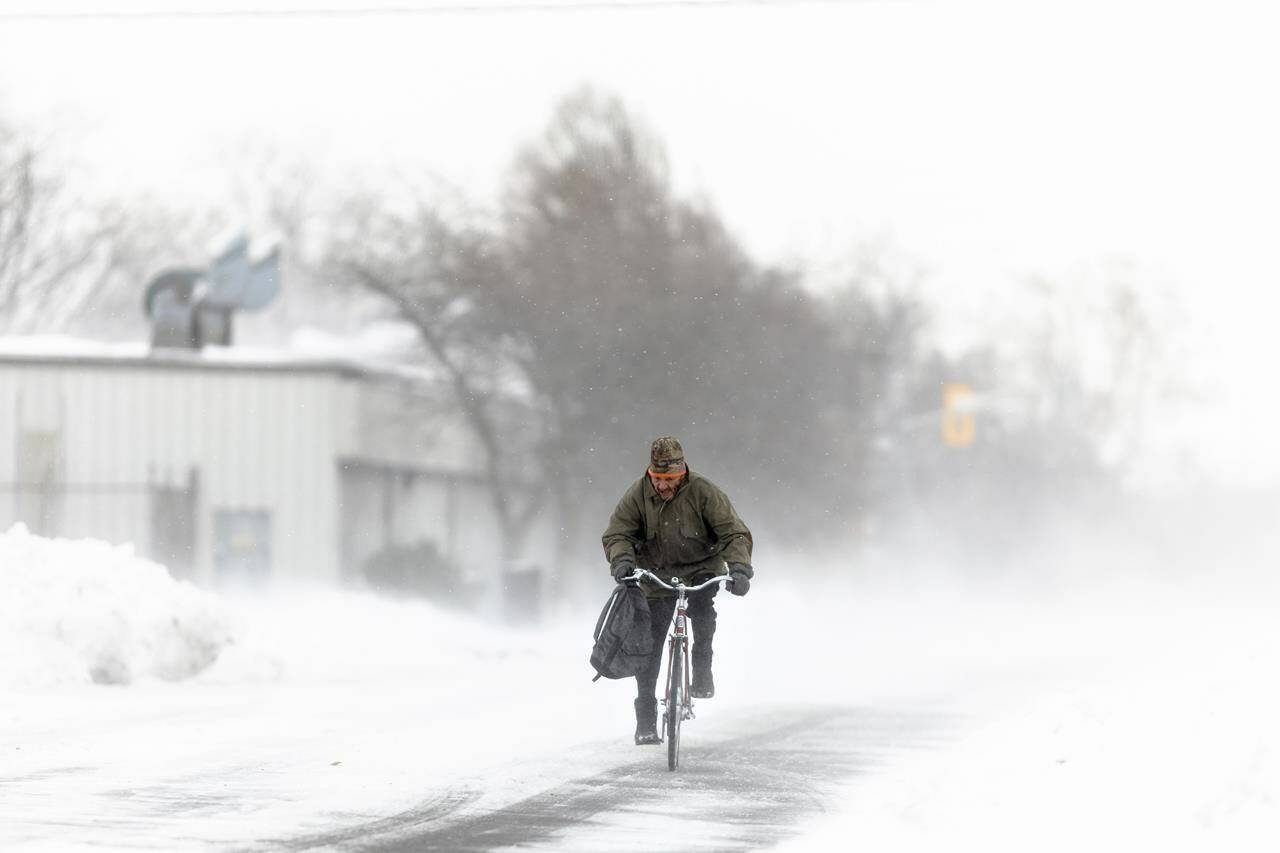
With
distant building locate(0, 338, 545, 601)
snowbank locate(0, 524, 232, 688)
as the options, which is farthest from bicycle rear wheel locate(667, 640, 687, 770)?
distant building locate(0, 338, 545, 601)

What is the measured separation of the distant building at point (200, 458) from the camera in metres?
34.9

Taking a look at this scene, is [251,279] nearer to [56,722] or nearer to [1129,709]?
[56,722]

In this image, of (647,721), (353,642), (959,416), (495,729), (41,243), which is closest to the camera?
(647,721)

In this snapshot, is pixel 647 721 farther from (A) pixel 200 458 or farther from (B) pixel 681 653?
(A) pixel 200 458

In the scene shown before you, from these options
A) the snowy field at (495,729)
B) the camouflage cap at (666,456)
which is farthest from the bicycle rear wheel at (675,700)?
the camouflage cap at (666,456)

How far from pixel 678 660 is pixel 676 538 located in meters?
0.66

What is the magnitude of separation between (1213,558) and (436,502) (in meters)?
38.3

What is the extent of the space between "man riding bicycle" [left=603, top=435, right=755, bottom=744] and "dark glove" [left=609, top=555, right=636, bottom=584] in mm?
10

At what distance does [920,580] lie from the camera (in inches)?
2184

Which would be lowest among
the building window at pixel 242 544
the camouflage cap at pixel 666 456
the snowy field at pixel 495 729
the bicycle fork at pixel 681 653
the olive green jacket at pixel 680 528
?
the snowy field at pixel 495 729

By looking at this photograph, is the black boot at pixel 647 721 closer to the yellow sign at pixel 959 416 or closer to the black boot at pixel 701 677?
the black boot at pixel 701 677

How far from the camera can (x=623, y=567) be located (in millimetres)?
10531

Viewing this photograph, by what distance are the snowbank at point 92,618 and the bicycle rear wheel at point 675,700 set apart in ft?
22.7

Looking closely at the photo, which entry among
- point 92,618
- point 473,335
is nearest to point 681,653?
point 92,618
